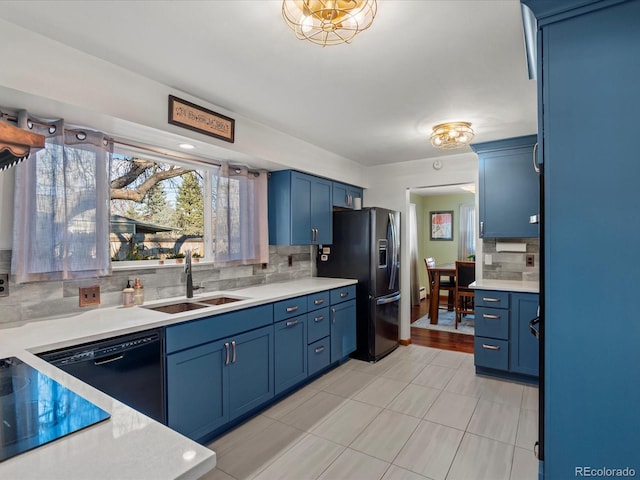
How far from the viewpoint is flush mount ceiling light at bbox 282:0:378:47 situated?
1.42 metres

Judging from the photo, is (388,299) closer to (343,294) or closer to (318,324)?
(343,294)

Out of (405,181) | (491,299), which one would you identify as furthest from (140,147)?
(491,299)

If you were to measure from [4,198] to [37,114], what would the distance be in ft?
1.66

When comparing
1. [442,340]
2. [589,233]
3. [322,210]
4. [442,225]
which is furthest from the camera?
[442,225]

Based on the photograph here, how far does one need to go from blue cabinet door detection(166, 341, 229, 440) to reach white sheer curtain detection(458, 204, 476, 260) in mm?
6146

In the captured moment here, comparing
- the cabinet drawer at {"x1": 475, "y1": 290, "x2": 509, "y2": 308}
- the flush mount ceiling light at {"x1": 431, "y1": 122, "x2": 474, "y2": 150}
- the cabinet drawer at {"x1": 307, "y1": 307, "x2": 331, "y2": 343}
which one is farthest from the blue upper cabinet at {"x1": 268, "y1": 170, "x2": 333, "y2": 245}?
the cabinet drawer at {"x1": 475, "y1": 290, "x2": 509, "y2": 308}

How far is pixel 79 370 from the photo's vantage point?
162 centimetres

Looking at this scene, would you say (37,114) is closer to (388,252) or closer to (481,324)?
(388,252)

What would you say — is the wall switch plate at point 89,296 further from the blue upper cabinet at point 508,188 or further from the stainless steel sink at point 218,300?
the blue upper cabinet at point 508,188

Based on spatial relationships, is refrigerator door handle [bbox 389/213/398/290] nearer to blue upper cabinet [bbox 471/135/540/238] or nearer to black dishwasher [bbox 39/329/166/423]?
blue upper cabinet [bbox 471/135/540/238]

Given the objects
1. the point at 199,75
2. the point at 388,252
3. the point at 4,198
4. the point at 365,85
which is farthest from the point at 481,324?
the point at 4,198

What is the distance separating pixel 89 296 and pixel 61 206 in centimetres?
59

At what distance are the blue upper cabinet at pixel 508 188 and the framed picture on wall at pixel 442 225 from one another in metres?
3.96

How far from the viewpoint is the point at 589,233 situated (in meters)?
1.33
